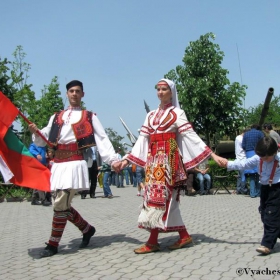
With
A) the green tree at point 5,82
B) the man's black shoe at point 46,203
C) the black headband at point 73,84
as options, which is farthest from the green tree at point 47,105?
the black headband at point 73,84

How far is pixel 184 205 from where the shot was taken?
10648 mm

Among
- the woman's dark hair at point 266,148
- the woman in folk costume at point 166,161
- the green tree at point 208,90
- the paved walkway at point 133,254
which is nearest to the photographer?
the paved walkway at point 133,254

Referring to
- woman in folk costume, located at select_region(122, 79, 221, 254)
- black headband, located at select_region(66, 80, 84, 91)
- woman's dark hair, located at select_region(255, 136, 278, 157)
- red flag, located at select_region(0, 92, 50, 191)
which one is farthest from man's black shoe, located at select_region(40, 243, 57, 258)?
woman's dark hair, located at select_region(255, 136, 278, 157)

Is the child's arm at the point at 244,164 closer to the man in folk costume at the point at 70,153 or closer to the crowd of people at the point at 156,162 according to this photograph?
the crowd of people at the point at 156,162

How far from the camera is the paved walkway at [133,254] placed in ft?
13.9

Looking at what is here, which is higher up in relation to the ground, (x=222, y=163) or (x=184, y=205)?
(x=222, y=163)

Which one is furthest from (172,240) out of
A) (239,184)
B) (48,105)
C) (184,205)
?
(48,105)

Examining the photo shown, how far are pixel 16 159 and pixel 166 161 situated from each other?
6.23 ft

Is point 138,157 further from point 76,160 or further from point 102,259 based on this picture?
point 102,259

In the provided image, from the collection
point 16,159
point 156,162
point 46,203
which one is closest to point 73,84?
point 16,159

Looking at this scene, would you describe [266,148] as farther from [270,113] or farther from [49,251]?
[270,113]

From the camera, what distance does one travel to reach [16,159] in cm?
550

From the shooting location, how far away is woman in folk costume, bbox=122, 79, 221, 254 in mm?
5086

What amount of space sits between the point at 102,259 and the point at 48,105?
87.3ft
